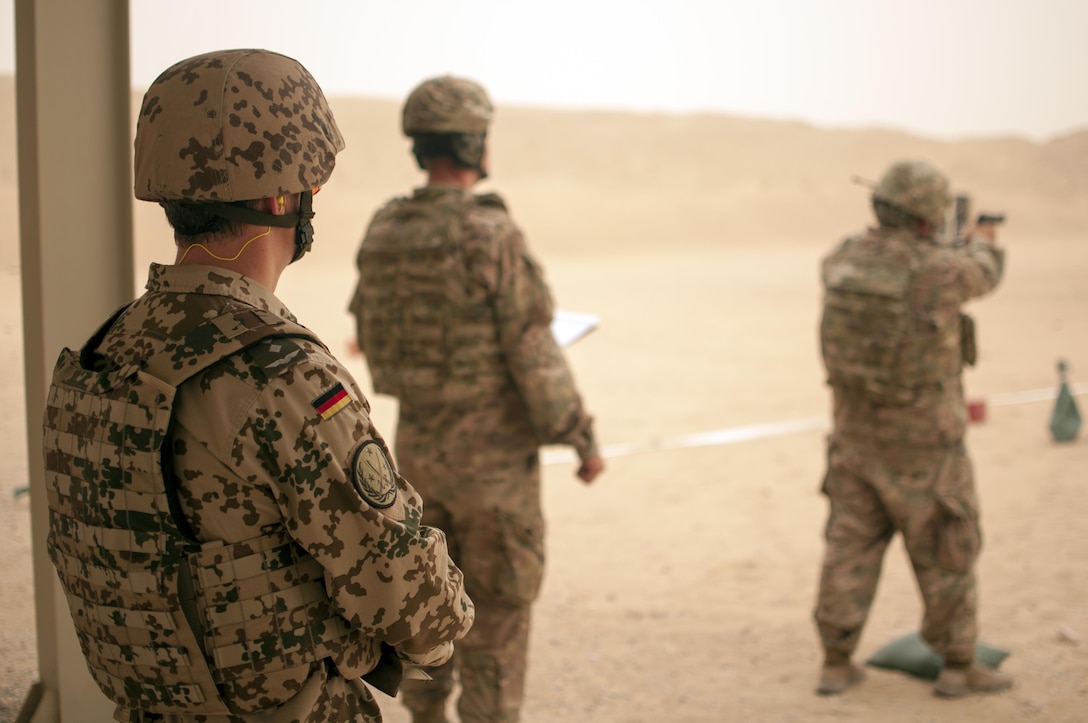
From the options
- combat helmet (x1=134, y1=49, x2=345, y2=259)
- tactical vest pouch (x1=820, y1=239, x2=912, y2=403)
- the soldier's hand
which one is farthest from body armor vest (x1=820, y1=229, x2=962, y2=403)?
combat helmet (x1=134, y1=49, x2=345, y2=259)

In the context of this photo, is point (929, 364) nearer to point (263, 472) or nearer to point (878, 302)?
point (878, 302)

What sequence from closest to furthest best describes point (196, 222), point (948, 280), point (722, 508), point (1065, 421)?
point (196, 222) → point (948, 280) → point (722, 508) → point (1065, 421)

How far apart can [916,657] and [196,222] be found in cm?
398

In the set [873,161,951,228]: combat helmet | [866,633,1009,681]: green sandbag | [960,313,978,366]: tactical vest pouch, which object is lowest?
[866,633,1009,681]: green sandbag

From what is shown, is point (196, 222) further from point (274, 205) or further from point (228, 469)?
point (228, 469)

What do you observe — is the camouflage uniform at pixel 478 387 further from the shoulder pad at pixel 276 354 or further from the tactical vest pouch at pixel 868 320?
the shoulder pad at pixel 276 354

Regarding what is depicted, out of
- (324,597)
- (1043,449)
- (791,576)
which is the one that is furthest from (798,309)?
(324,597)

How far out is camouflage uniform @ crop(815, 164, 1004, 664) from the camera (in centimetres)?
425

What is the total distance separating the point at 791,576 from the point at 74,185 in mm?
4521

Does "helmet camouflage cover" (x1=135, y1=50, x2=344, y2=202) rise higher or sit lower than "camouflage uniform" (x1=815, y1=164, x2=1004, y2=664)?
higher

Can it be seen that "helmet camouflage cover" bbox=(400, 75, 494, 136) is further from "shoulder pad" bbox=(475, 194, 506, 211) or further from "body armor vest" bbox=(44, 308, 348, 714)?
"body armor vest" bbox=(44, 308, 348, 714)

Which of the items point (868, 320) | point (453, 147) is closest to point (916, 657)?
point (868, 320)

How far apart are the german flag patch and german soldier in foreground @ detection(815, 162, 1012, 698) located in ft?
9.96

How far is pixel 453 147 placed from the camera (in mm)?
3707
